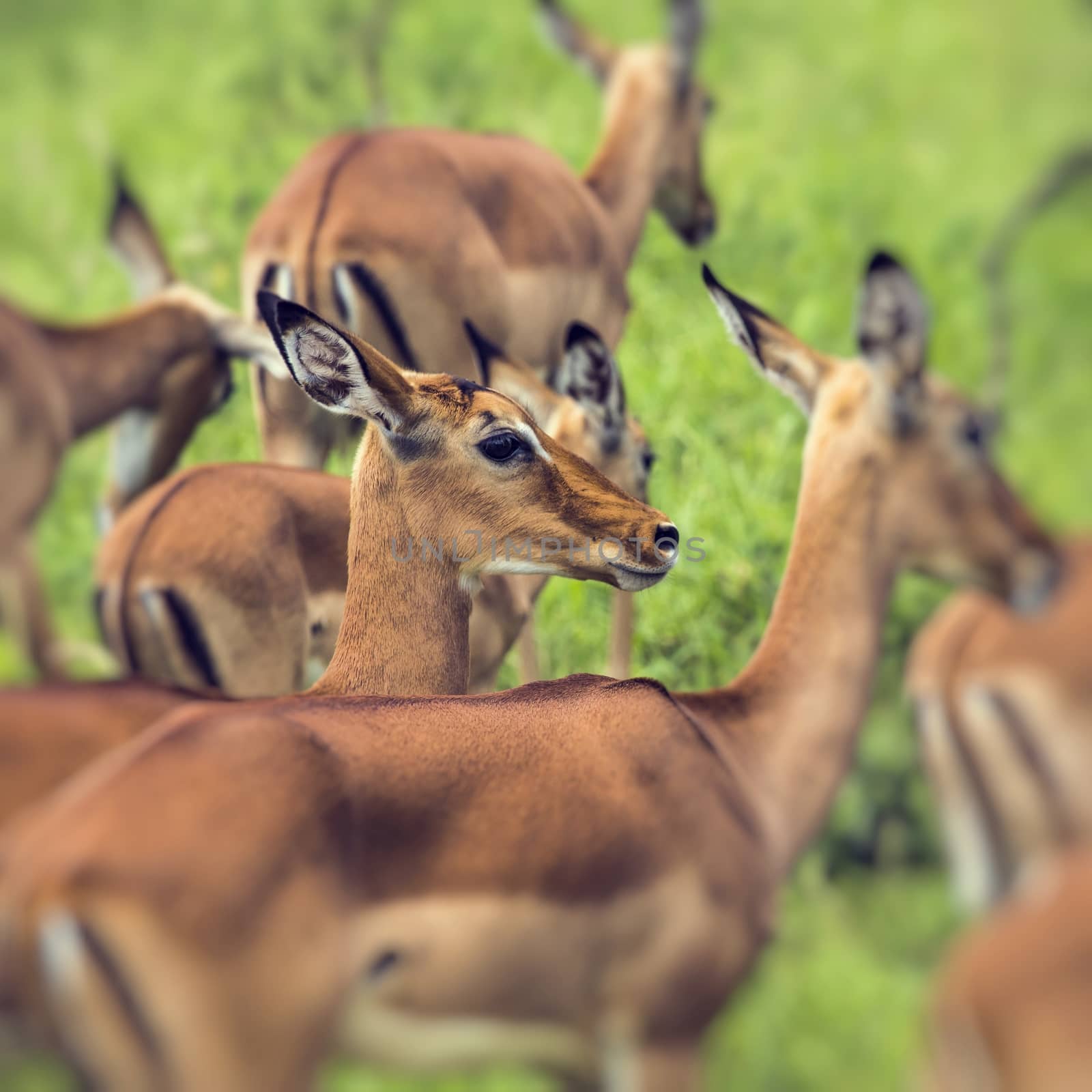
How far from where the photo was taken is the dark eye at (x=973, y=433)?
2195 millimetres

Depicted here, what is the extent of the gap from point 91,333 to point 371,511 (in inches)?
66.7

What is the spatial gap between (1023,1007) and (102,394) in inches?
97.3

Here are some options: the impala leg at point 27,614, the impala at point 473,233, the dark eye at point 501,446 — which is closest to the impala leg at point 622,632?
the impala at point 473,233

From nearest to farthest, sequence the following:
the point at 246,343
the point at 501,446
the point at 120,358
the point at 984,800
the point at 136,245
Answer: the point at 501,446
the point at 984,800
the point at 246,343
the point at 120,358
the point at 136,245

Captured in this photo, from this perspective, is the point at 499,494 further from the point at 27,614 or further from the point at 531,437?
the point at 27,614

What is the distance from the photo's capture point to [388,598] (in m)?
1.93

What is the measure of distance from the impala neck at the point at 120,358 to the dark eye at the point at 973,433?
5.48ft

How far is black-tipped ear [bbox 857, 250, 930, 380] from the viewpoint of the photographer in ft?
6.88

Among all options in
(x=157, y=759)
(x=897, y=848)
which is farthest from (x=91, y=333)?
(x=157, y=759)

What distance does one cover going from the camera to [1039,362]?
4.27 m

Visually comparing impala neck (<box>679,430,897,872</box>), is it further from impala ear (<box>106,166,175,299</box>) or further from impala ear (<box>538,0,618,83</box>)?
impala ear (<box>538,0,618,83</box>)

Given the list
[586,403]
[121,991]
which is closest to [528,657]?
[586,403]

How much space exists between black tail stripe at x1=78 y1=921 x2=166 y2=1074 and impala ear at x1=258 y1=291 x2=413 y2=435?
70cm

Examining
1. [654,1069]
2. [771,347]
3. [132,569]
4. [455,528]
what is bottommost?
[654,1069]
